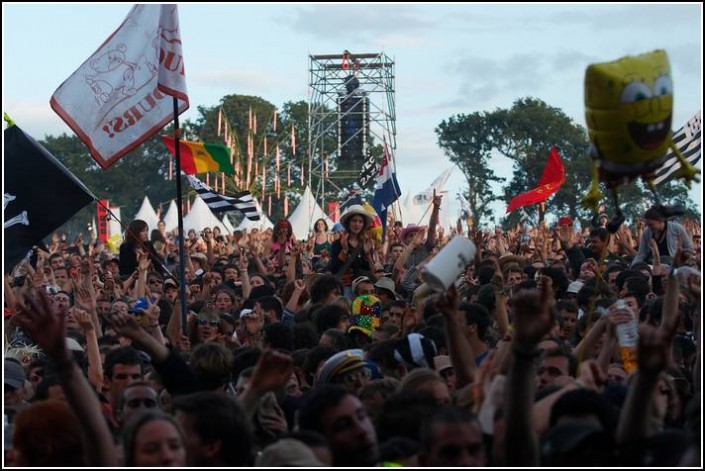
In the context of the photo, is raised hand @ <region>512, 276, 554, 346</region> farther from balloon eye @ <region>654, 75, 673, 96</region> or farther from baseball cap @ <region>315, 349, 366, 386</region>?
baseball cap @ <region>315, 349, 366, 386</region>

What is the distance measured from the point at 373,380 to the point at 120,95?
599cm

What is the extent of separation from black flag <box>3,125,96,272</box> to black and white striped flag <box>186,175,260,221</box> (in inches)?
251

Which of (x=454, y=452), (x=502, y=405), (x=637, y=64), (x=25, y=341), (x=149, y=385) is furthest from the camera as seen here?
(x=25, y=341)

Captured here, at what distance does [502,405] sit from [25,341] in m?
7.30

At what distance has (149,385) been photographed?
788cm

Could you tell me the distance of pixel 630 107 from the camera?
7.04 meters

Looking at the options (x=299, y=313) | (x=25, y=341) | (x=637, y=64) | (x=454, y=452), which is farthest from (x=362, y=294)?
(x=454, y=452)

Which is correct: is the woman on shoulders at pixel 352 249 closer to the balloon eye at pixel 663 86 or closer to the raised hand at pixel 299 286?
the raised hand at pixel 299 286

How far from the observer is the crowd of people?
5750 mm

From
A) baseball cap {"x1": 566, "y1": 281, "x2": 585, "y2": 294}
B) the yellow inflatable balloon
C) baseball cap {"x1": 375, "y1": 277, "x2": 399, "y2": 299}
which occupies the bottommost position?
baseball cap {"x1": 566, "y1": 281, "x2": 585, "y2": 294}

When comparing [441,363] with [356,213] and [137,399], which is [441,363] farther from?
[356,213]

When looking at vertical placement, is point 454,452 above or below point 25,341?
below

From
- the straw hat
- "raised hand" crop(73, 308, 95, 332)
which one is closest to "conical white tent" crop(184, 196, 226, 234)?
the straw hat

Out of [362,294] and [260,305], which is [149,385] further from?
[362,294]
